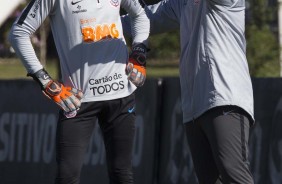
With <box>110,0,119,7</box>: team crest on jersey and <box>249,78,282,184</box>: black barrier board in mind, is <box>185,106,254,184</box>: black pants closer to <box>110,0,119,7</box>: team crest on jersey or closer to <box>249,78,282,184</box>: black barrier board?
<box>110,0,119,7</box>: team crest on jersey

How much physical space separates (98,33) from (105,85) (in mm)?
333

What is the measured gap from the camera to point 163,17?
6176 millimetres

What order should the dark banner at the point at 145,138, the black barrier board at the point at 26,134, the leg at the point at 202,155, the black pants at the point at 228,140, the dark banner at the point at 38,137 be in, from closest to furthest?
the black pants at the point at 228,140
the leg at the point at 202,155
the dark banner at the point at 145,138
the dark banner at the point at 38,137
the black barrier board at the point at 26,134

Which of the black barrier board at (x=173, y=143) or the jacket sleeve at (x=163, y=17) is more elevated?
the jacket sleeve at (x=163, y=17)

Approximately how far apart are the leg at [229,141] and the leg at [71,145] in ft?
2.99

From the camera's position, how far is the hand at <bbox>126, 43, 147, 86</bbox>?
6180mm

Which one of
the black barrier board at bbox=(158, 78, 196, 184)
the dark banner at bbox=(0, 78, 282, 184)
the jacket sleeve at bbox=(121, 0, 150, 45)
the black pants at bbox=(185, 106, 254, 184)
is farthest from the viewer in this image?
the black barrier board at bbox=(158, 78, 196, 184)

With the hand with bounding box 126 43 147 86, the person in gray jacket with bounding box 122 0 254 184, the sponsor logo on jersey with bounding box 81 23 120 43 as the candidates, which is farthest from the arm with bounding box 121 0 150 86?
the person in gray jacket with bounding box 122 0 254 184

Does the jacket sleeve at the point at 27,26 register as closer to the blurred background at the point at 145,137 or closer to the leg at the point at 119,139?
the leg at the point at 119,139

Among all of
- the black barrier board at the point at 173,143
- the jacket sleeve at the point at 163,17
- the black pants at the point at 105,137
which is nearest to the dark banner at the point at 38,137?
the black barrier board at the point at 173,143

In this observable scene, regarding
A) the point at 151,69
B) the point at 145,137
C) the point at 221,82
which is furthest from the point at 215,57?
the point at 151,69

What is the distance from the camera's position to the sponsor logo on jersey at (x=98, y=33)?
606 centimetres

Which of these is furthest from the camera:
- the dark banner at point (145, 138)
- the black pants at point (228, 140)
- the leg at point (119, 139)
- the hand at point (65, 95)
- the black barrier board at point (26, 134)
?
the black barrier board at point (26, 134)

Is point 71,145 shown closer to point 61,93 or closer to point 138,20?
point 61,93
